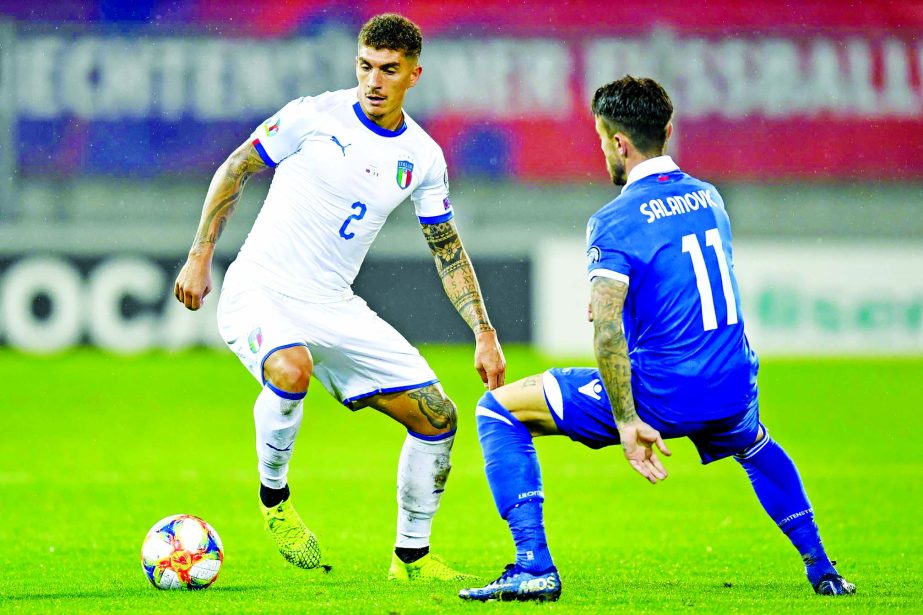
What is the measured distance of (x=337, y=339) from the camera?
226 inches

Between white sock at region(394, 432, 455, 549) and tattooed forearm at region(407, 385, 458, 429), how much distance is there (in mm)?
69

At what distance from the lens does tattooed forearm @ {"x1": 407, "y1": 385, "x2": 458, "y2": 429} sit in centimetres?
574

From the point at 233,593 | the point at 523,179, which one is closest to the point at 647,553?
the point at 233,593

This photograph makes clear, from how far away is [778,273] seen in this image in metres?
17.8

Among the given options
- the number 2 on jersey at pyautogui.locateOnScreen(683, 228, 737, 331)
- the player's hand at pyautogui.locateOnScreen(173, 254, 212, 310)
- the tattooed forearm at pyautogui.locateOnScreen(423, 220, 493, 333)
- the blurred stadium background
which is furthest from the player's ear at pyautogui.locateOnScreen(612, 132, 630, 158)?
the blurred stadium background

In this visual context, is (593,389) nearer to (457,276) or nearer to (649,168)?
(649,168)

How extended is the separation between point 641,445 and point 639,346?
366 millimetres

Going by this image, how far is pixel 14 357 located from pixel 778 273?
9.63 m

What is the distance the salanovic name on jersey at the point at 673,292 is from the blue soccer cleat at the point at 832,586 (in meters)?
0.74

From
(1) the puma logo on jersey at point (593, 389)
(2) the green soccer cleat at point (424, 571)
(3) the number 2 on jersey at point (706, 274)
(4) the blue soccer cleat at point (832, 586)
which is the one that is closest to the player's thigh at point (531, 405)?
(1) the puma logo on jersey at point (593, 389)

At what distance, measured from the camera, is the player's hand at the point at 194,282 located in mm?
5547

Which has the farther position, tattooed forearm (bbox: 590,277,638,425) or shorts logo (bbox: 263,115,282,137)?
shorts logo (bbox: 263,115,282,137)

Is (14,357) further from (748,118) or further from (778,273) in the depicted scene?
(748,118)

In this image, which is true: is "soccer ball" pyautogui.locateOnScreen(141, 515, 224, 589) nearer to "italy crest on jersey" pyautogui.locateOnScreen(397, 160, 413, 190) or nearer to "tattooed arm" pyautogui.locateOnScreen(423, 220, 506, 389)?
"tattooed arm" pyautogui.locateOnScreen(423, 220, 506, 389)
